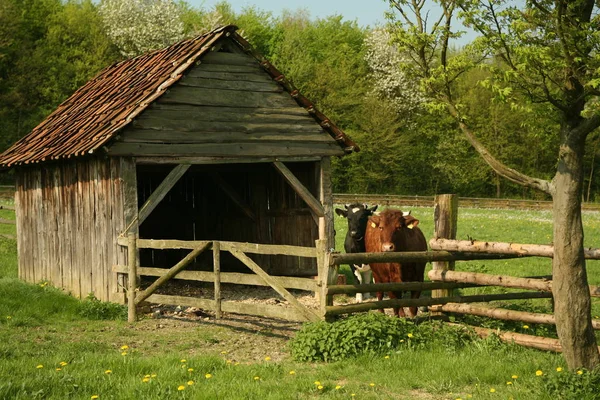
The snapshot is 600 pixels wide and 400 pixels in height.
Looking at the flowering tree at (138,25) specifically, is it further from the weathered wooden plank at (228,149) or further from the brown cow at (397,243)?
the brown cow at (397,243)

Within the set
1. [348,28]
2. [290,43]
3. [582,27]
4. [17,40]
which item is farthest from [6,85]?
[582,27]

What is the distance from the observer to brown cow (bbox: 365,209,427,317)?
12336 millimetres

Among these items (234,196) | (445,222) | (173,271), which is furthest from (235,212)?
(445,222)

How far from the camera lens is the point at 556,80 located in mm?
7605

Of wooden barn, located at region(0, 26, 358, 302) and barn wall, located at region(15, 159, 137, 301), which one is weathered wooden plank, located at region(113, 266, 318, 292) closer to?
barn wall, located at region(15, 159, 137, 301)

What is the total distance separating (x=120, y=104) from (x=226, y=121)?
7.07ft

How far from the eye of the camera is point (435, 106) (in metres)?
8.05

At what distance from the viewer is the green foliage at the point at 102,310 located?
1353cm

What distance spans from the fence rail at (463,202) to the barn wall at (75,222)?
27974mm

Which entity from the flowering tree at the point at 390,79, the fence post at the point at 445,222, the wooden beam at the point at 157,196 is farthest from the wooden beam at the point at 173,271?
the flowering tree at the point at 390,79

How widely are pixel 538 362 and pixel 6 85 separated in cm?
5168

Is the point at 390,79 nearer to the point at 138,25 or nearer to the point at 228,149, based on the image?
the point at 138,25

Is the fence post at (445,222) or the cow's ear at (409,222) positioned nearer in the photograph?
the fence post at (445,222)

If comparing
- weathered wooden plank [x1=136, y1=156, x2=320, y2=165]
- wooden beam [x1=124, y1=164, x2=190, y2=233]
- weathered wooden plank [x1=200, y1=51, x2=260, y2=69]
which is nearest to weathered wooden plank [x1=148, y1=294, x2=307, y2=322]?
wooden beam [x1=124, y1=164, x2=190, y2=233]
